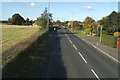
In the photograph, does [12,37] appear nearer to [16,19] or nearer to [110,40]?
[110,40]

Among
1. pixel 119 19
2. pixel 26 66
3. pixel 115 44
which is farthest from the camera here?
pixel 119 19

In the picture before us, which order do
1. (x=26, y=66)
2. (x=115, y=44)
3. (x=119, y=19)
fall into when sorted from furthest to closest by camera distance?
(x=119, y=19) → (x=115, y=44) → (x=26, y=66)

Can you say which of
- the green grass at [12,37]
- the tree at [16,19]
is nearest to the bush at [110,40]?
the green grass at [12,37]

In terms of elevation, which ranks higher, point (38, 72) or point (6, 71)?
point (6, 71)

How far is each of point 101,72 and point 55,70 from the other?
3449 mm

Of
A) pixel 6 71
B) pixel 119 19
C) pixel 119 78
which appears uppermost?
pixel 119 19

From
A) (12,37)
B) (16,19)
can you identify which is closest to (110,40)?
(12,37)

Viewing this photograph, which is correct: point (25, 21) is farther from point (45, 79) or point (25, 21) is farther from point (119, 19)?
point (45, 79)

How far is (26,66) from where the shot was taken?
10453 mm

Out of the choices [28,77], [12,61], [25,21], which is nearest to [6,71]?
[12,61]

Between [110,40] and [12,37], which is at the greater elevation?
[12,37]

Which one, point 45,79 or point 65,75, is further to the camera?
point 65,75

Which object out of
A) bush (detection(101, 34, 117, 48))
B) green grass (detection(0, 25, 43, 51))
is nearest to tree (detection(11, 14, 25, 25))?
green grass (detection(0, 25, 43, 51))

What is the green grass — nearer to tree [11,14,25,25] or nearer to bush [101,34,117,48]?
bush [101,34,117,48]
